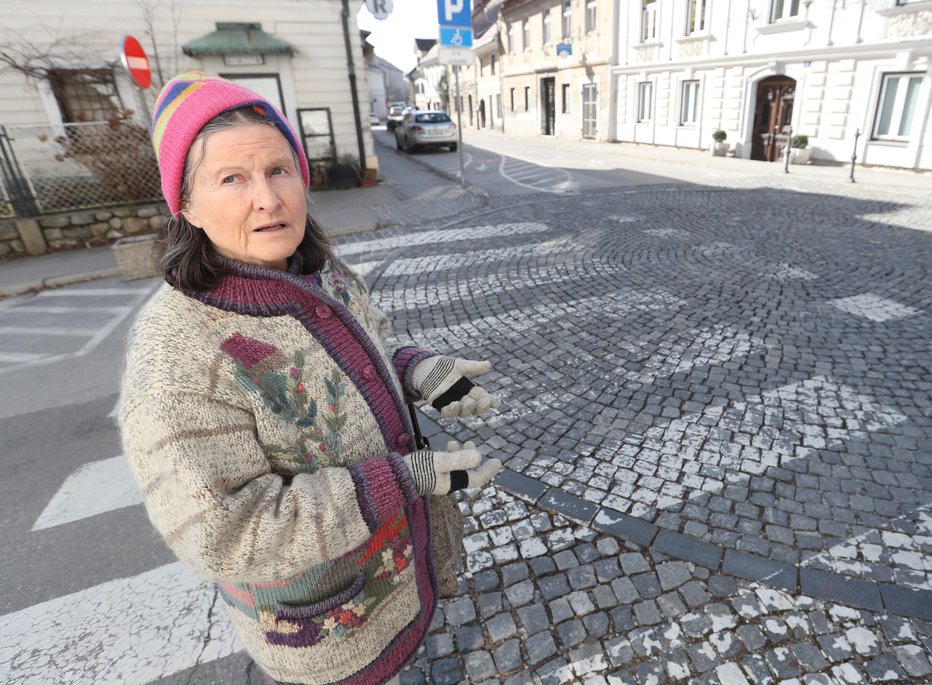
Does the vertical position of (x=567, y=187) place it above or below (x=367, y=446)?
below

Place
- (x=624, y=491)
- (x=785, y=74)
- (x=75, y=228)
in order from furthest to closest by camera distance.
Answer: (x=785, y=74) < (x=75, y=228) < (x=624, y=491)

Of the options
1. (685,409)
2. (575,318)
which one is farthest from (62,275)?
(685,409)

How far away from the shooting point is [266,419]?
47.1 inches

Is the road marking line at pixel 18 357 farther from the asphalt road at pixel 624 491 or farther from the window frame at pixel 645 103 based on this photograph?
the window frame at pixel 645 103

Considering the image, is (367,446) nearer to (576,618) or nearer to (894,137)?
(576,618)

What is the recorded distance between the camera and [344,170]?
1329cm

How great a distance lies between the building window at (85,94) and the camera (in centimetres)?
1060

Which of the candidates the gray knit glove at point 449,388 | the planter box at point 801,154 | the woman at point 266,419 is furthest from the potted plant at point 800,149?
the woman at point 266,419

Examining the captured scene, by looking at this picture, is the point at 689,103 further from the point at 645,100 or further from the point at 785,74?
the point at 785,74

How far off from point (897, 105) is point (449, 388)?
16566 mm

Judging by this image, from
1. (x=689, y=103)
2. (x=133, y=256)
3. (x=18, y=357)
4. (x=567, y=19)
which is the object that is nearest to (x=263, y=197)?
(x=18, y=357)

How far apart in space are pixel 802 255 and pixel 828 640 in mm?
6154

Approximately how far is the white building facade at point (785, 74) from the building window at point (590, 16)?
212 cm

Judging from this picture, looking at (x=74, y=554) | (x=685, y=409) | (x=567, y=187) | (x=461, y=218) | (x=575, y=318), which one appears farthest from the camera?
(x=567, y=187)
